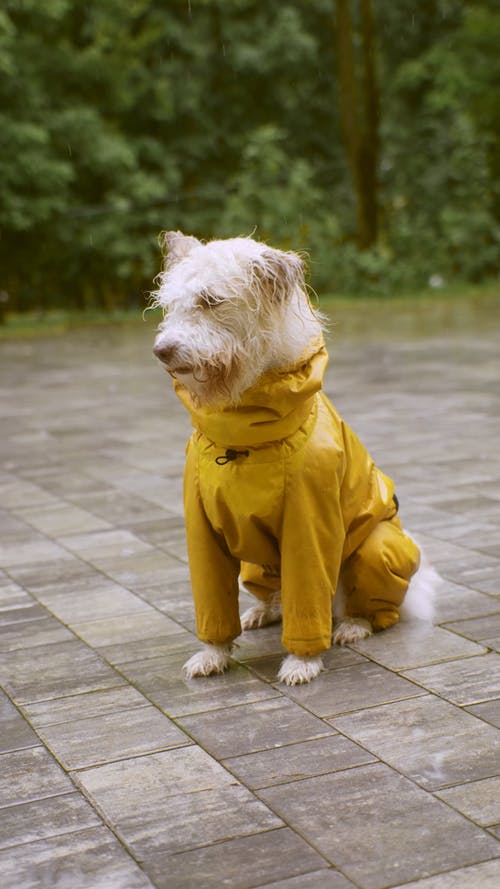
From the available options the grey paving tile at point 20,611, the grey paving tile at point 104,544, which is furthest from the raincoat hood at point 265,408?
the grey paving tile at point 104,544

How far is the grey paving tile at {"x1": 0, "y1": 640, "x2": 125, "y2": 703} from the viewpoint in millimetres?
3672

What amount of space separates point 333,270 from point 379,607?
16936 millimetres

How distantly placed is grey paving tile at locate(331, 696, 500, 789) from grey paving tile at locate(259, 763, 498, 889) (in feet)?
0.28

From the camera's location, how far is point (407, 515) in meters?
5.64

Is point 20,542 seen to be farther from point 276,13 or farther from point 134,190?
point 276,13

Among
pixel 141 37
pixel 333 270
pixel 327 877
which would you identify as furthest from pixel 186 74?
pixel 327 877

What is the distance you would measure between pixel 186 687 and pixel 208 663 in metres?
0.12

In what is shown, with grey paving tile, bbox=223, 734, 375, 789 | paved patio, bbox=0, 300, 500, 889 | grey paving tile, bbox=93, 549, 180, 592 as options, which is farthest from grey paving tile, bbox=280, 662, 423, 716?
grey paving tile, bbox=93, 549, 180, 592

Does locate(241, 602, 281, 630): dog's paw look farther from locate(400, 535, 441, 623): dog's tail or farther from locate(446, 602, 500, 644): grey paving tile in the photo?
locate(446, 602, 500, 644): grey paving tile

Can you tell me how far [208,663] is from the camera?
375 centimetres

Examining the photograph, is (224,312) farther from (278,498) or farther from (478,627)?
(478,627)

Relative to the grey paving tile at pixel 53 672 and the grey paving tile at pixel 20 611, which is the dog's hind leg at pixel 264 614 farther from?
the grey paving tile at pixel 20 611

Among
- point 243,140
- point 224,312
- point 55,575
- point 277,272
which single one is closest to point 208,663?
point 224,312

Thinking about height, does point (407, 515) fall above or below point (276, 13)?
below
